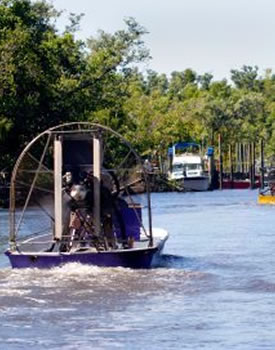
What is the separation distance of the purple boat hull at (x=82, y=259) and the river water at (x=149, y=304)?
0.20 metres

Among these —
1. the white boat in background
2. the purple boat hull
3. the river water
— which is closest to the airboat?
the purple boat hull

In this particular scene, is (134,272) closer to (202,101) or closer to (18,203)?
(18,203)

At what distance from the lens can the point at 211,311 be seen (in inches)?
960

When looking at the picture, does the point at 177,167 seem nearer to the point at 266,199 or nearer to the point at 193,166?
the point at 193,166

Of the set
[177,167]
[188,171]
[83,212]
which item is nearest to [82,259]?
[83,212]

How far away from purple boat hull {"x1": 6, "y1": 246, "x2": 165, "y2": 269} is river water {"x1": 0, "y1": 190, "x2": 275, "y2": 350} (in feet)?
0.66

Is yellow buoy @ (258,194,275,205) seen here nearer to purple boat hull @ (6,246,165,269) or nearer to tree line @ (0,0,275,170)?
tree line @ (0,0,275,170)

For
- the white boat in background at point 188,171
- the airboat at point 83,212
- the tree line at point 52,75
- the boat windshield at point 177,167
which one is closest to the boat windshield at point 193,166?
the white boat in background at point 188,171

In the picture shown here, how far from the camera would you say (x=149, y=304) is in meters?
25.3

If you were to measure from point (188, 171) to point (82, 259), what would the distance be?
8855cm

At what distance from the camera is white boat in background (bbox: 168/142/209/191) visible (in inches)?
4567

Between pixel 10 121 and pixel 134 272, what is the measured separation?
128 ft

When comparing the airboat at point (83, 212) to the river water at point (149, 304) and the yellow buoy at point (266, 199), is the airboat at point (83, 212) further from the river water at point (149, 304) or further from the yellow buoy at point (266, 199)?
the yellow buoy at point (266, 199)

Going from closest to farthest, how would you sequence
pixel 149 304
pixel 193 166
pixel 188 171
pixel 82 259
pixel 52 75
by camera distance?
pixel 149 304
pixel 82 259
pixel 52 75
pixel 188 171
pixel 193 166
